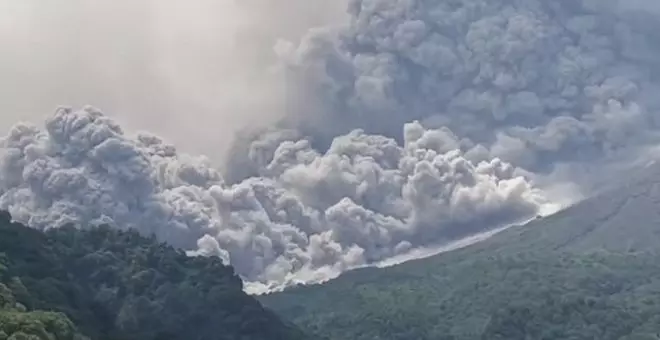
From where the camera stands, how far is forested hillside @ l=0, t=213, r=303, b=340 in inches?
1987

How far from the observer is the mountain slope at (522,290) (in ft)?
301

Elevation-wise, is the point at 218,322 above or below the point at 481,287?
below

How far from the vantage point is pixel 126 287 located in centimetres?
6012

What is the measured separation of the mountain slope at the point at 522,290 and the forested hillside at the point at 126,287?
30283mm

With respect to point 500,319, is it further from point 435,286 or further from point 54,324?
point 54,324

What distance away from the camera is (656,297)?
359 ft

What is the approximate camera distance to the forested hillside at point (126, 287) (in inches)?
1987

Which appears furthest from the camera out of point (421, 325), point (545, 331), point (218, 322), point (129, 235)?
point (421, 325)

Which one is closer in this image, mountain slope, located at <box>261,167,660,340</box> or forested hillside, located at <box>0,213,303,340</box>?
forested hillside, located at <box>0,213,303,340</box>

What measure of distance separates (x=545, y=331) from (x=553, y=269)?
160 ft

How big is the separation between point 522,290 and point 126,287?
68897 mm

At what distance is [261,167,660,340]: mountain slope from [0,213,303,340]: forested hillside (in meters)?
30.3

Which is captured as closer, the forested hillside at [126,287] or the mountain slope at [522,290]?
the forested hillside at [126,287]

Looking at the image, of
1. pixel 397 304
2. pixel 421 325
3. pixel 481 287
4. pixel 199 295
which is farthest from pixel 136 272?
pixel 481 287
